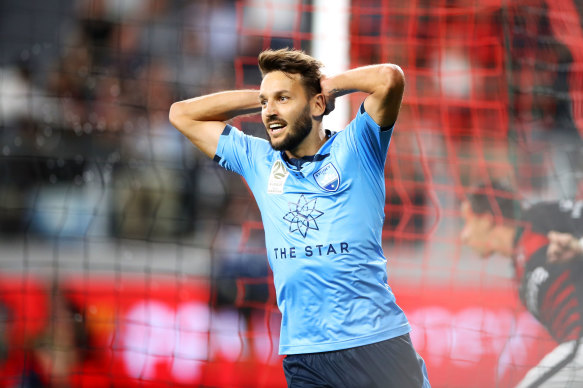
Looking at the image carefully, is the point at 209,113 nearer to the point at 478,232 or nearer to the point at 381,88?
the point at 381,88

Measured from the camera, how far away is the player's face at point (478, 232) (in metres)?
5.20

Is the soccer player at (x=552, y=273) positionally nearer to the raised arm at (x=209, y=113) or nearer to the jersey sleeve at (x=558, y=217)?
the jersey sleeve at (x=558, y=217)

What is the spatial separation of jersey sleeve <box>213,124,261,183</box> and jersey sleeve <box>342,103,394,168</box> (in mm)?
473

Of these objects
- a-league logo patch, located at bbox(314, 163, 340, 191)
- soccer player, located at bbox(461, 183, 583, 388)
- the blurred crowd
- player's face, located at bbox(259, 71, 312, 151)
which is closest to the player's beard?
player's face, located at bbox(259, 71, 312, 151)

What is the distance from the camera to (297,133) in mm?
2629

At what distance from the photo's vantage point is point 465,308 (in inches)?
237

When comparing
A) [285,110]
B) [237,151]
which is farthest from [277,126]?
[237,151]

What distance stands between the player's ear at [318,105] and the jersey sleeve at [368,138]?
17 cm

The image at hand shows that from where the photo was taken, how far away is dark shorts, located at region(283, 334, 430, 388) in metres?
2.42

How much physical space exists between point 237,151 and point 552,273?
2545mm

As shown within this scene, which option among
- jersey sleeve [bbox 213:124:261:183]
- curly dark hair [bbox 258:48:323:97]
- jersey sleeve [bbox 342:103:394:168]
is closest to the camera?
jersey sleeve [bbox 342:103:394:168]

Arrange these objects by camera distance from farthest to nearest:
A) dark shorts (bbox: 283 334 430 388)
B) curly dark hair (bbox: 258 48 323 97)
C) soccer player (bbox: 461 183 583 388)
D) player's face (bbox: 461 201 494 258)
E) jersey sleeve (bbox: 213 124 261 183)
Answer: player's face (bbox: 461 201 494 258)
soccer player (bbox: 461 183 583 388)
jersey sleeve (bbox: 213 124 261 183)
curly dark hair (bbox: 258 48 323 97)
dark shorts (bbox: 283 334 430 388)

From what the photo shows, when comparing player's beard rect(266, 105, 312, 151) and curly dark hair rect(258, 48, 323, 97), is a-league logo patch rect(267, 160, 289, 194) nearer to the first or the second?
player's beard rect(266, 105, 312, 151)

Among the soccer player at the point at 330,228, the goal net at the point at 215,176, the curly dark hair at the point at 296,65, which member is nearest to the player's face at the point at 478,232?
the goal net at the point at 215,176
